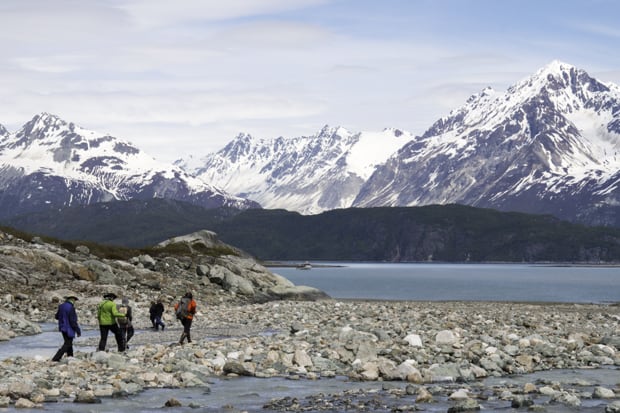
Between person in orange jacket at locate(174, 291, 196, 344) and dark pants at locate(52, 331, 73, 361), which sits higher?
person in orange jacket at locate(174, 291, 196, 344)

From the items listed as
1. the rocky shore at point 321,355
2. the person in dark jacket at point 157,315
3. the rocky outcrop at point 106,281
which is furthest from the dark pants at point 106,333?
the person in dark jacket at point 157,315

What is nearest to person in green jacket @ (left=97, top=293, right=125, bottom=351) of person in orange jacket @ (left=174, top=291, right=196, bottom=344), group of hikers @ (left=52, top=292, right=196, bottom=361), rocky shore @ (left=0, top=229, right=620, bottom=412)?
group of hikers @ (left=52, top=292, right=196, bottom=361)

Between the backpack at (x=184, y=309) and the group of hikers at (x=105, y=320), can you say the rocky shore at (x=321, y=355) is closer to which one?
the group of hikers at (x=105, y=320)

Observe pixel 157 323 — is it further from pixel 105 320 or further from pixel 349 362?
pixel 349 362

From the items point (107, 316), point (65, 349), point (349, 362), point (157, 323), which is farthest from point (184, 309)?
point (157, 323)

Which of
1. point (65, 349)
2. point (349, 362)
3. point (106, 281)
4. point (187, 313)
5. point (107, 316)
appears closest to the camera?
point (65, 349)

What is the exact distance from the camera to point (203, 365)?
33656 millimetres

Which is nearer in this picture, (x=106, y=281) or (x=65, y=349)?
(x=65, y=349)

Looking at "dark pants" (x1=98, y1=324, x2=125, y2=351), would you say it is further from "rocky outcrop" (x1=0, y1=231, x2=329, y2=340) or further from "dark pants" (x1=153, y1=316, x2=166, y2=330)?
"dark pants" (x1=153, y1=316, x2=166, y2=330)

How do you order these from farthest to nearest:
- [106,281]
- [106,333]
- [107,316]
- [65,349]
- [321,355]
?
[106,281], [106,333], [107,316], [321,355], [65,349]

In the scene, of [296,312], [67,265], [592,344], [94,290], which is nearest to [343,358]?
[592,344]

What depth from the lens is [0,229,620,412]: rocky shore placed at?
27703mm

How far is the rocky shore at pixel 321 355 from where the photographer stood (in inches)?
1091

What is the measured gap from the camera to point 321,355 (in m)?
36.2
